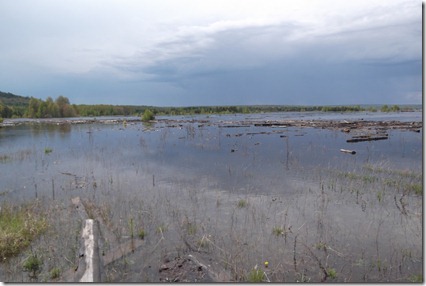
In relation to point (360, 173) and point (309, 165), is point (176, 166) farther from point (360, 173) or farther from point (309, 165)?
point (360, 173)

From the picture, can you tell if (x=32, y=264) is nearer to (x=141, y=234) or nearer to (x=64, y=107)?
(x=141, y=234)

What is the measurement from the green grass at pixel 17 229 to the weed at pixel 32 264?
0.65 meters

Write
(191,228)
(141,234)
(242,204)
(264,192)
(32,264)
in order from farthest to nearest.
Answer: (264,192) → (242,204) → (191,228) → (141,234) → (32,264)

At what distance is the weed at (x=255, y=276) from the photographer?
5.95 m

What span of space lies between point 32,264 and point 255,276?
4.39 metres

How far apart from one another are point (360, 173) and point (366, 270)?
28.4 feet

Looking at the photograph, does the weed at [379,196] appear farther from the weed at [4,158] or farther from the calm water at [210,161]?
the weed at [4,158]

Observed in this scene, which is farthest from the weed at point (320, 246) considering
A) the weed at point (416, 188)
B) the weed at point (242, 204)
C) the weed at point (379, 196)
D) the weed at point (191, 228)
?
the weed at point (416, 188)

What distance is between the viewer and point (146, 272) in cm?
636

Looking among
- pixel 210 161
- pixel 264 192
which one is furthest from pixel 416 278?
pixel 210 161

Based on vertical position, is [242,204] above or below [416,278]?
above

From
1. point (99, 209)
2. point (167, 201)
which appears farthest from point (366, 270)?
point (99, 209)

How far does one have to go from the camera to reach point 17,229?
784 centimetres

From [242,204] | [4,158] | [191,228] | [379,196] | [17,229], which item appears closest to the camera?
[17,229]
